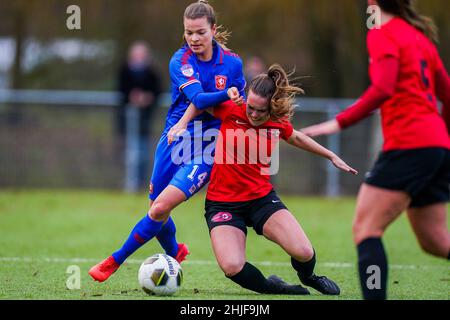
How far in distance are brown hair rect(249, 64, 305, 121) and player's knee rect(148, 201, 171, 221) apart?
3.47 ft

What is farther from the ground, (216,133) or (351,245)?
(216,133)

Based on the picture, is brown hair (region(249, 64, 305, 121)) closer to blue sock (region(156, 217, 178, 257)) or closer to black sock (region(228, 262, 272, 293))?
black sock (region(228, 262, 272, 293))

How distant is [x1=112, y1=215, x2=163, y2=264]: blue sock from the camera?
6.40 metres

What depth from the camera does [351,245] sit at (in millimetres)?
9812

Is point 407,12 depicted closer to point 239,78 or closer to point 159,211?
point 239,78

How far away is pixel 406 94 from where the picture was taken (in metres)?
4.89

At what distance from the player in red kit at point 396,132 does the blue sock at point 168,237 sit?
90.9 inches

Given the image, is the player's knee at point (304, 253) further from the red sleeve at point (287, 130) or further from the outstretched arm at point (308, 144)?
the red sleeve at point (287, 130)

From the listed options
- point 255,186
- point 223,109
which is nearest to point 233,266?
point 255,186

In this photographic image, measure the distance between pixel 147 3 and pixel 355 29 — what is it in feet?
15.1

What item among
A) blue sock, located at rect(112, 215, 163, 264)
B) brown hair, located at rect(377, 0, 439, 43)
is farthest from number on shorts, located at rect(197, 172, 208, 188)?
brown hair, located at rect(377, 0, 439, 43)
